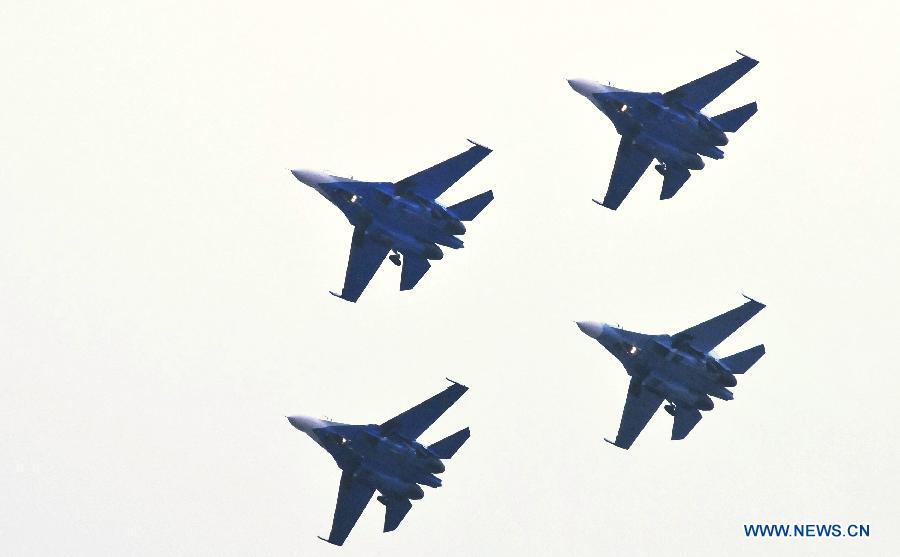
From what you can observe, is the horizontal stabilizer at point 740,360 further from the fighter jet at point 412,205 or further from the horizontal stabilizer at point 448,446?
the fighter jet at point 412,205

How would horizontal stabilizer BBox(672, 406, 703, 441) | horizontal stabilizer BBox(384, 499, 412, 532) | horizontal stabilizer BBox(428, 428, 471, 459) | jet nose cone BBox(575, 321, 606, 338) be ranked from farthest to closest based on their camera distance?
horizontal stabilizer BBox(384, 499, 412, 532)
horizontal stabilizer BBox(672, 406, 703, 441)
horizontal stabilizer BBox(428, 428, 471, 459)
jet nose cone BBox(575, 321, 606, 338)

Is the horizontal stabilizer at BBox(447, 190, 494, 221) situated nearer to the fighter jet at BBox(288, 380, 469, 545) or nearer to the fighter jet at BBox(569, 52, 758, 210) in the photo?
the fighter jet at BBox(569, 52, 758, 210)

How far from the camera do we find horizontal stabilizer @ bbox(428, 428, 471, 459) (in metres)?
100

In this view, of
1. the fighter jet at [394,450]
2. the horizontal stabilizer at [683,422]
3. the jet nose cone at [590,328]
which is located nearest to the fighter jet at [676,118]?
the jet nose cone at [590,328]

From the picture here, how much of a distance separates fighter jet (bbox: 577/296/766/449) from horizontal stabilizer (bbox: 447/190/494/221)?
8.35 m

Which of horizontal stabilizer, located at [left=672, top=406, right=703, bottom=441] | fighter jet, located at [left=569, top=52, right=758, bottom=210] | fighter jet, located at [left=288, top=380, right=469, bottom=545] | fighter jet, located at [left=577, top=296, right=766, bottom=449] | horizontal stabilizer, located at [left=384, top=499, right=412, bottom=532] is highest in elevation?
fighter jet, located at [left=569, top=52, right=758, bottom=210]

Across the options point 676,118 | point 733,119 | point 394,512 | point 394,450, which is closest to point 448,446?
→ point 394,450

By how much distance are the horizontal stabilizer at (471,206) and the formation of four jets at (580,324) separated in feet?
0.17

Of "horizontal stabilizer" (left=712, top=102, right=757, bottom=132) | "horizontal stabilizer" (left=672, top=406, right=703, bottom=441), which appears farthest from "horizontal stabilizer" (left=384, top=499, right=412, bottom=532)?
"horizontal stabilizer" (left=712, top=102, right=757, bottom=132)

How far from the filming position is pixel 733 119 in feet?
333

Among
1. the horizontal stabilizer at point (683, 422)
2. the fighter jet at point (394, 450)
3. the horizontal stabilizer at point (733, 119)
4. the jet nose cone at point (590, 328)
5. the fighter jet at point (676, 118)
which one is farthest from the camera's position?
the horizontal stabilizer at point (683, 422)

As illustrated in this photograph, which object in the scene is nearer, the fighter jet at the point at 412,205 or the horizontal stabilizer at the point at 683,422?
the fighter jet at the point at 412,205

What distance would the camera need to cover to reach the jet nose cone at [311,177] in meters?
102

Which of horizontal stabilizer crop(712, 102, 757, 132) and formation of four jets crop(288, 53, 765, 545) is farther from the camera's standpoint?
horizontal stabilizer crop(712, 102, 757, 132)
